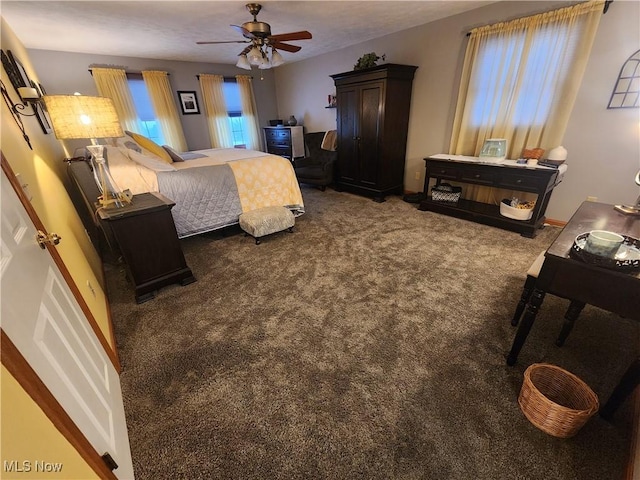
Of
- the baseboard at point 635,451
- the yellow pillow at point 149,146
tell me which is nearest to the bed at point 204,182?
the yellow pillow at point 149,146

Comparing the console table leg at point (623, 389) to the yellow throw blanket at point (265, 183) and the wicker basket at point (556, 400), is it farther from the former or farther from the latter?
the yellow throw blanket at point (265, 183)

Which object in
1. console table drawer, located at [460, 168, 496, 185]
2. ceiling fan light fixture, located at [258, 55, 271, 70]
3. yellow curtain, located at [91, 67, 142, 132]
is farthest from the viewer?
yellow curtain, located at [91, 67, 142, 132]

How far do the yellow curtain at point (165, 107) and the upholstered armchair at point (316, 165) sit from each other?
2.50 m

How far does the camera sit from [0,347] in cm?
58

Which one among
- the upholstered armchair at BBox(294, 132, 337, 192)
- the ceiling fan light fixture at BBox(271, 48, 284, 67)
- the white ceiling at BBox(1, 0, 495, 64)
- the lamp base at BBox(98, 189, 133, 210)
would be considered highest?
the white ceiling at BBox(1, 0, 495, 64)

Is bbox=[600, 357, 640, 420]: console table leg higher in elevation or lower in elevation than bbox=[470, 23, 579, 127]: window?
lower

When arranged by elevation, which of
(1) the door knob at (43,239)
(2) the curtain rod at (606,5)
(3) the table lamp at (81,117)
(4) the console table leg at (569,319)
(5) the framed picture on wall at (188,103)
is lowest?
(4) the console table leg at (569,319)

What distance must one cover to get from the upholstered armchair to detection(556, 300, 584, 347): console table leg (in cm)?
382

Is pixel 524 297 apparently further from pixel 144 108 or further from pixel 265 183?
pixel 144 108

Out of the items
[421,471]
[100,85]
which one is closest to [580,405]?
[421,471]

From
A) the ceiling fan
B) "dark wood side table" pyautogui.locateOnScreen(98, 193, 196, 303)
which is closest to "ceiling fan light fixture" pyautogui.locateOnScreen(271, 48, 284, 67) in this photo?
the ceiling fan

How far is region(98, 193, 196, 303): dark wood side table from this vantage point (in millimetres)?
1929

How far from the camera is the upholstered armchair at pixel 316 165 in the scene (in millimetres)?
4770

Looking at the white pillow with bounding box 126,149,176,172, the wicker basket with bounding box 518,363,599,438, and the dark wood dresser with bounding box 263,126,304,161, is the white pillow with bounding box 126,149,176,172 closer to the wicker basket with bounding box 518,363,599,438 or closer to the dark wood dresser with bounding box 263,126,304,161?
the wicker basket with bounding box 518,363,599,438
